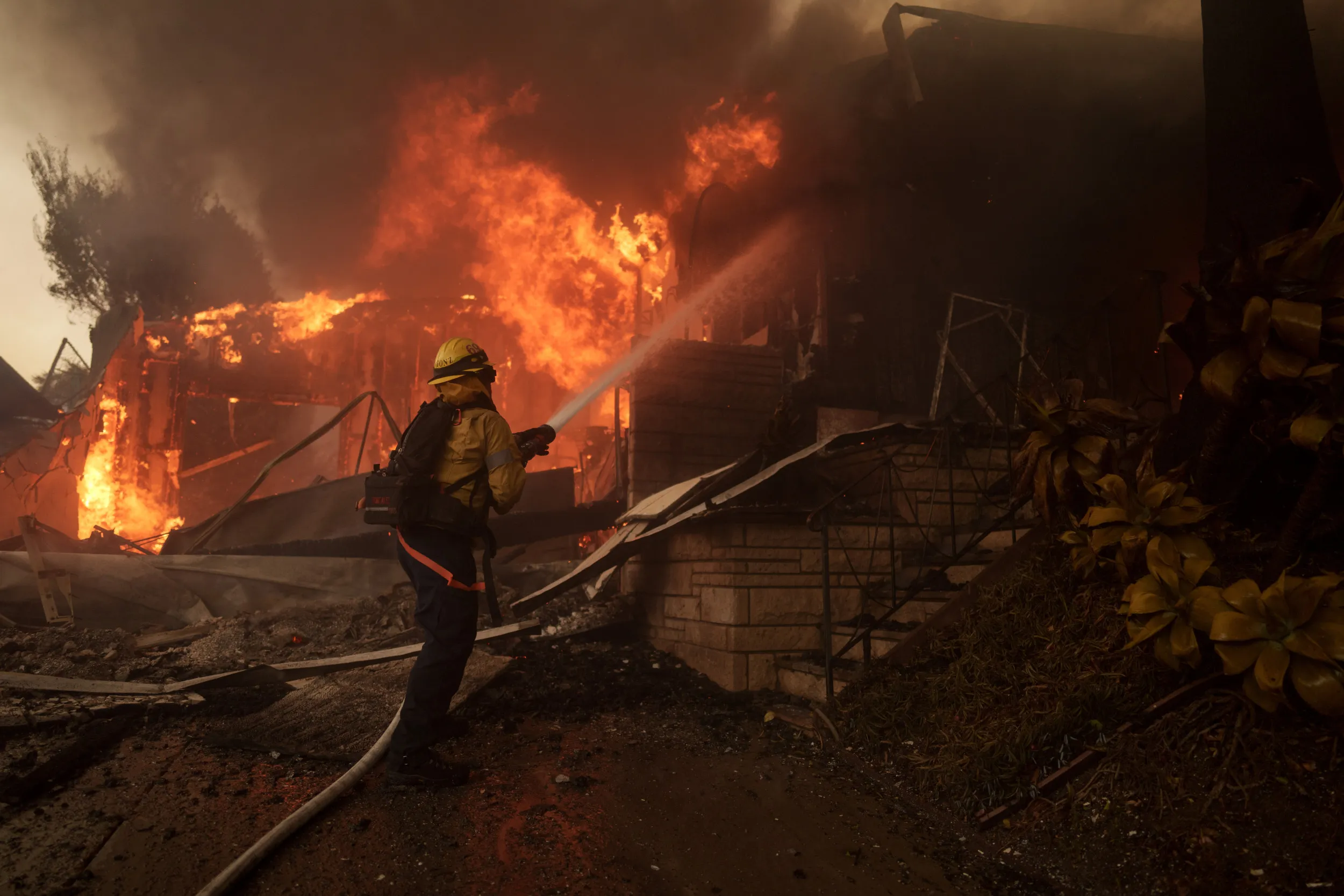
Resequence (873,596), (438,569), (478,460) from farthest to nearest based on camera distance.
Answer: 1. (873,596)
2. (478,460)
3. (438,569)

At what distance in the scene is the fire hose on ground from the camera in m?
2.64

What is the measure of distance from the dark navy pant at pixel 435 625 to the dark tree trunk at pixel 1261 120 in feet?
16.5

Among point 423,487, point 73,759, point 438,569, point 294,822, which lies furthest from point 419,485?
point 73,759

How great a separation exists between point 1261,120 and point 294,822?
265 inches

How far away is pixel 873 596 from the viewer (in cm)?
495

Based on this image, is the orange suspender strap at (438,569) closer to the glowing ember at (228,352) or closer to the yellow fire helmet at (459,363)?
the yellow fire helmet at (459,363)

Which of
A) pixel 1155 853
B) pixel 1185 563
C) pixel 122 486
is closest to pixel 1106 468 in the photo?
pixel 1185 563

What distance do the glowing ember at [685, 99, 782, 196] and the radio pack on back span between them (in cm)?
1018

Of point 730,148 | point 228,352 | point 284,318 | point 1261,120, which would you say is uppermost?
point 730,148

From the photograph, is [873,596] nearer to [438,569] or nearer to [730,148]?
[438,569]

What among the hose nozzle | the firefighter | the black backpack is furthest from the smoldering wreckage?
the hose nozzle

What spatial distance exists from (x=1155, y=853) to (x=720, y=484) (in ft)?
13.6

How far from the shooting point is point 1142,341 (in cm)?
1140

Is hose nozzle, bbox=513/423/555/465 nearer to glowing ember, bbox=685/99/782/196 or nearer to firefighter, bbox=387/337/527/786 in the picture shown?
firefighter, bbox=387/337/527/786
